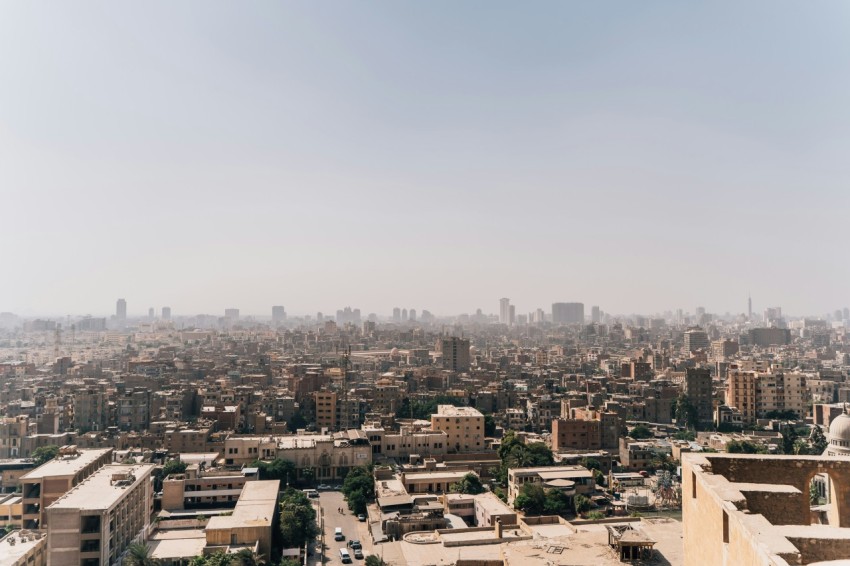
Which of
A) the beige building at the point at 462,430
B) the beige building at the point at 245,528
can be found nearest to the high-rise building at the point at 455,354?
the beige building at the point at 462,430

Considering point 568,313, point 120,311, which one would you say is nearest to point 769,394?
point 120,311

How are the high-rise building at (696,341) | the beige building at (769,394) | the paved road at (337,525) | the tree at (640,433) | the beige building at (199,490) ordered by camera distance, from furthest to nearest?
the high-rise building at (696,341) < the beige building at (769,394) < the tree at (640,433) < the beige building at (199,490) < the paved road at (337,525)

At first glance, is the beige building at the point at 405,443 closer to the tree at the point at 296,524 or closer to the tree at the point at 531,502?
the tree at the point at 531,502

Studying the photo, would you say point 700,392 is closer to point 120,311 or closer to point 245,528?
point 245,528

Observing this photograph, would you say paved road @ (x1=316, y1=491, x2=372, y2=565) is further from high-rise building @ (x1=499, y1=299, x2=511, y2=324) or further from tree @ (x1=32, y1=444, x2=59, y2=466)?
high-rise building @ (x1=499, y1=299, x2=511, y2=324)

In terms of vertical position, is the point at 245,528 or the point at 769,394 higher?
the point at 769,394

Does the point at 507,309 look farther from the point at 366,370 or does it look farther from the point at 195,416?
the point at 195,416

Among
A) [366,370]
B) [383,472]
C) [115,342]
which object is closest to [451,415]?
[383,472]
